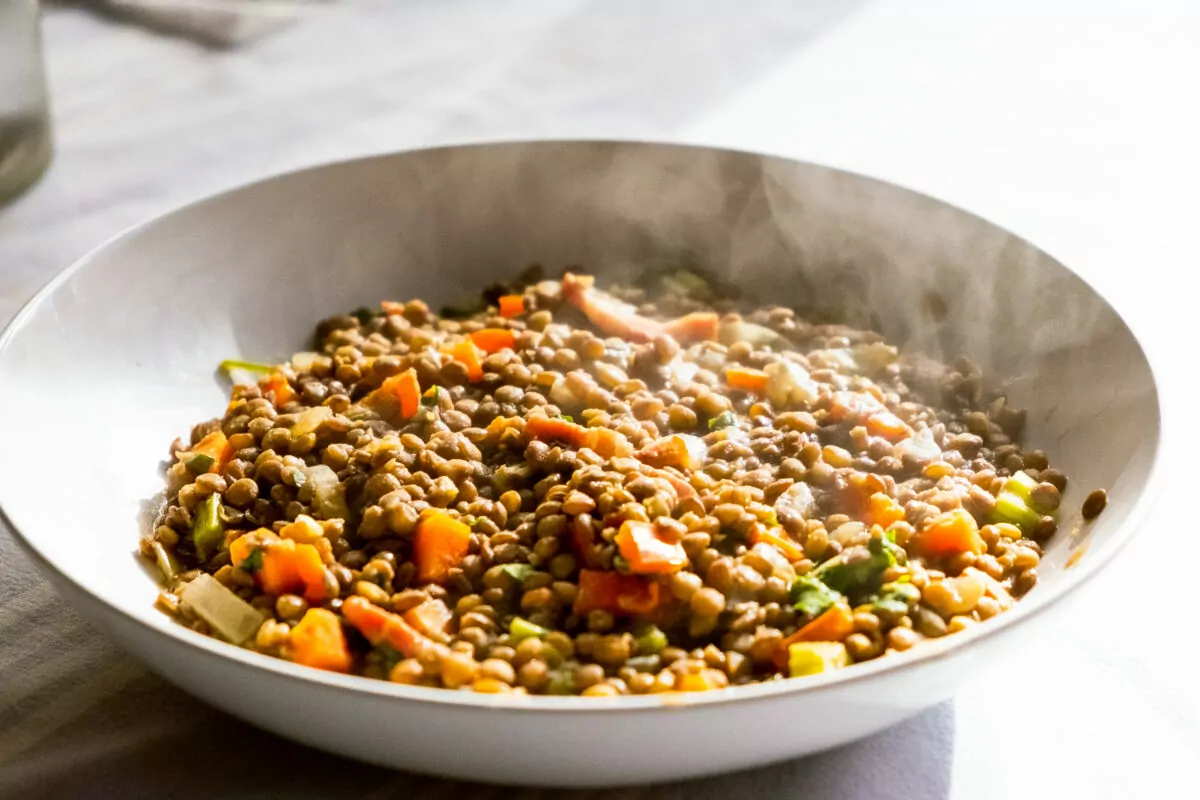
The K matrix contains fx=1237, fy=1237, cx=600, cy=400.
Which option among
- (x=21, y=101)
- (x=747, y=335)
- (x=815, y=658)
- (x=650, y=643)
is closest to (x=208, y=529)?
(x=650, y=643)

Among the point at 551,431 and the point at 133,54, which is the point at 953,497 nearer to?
the point at 551,431

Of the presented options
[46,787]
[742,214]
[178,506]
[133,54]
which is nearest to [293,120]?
[133,54]

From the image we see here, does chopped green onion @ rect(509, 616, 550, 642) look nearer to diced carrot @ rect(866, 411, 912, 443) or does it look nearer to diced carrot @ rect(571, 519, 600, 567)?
diced carrot @ rect(571, 519, 600, 567)

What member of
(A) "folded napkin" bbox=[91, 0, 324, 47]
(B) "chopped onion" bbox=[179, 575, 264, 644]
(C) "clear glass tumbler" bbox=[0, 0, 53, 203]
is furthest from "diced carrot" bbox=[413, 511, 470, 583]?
(A) "folded napkin" bbox=[91, 0, 324, 47]

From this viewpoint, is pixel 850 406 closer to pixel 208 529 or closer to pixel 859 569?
pixel 859 569

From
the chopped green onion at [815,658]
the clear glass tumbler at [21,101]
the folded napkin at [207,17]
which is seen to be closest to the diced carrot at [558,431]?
the chopped green onion at [815,658]

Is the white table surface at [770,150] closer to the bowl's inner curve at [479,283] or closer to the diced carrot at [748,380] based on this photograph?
the bowl's inner curve at [479,283]
